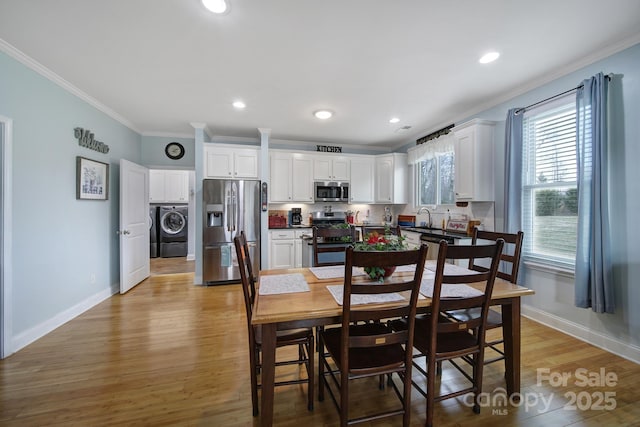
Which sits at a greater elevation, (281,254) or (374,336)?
(374,336)

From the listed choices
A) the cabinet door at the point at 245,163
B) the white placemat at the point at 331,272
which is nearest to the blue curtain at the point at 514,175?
the white placemat at the point at 331,272

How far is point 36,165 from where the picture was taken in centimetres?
252

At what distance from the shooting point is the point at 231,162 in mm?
4504

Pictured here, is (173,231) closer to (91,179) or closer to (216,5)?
(91,179)

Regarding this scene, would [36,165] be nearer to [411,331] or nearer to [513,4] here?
[411,331]

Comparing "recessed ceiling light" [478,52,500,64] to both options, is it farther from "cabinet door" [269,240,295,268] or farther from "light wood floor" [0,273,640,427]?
"cabinet door" [269,240,295,268]

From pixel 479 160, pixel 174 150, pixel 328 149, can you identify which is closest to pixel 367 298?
pixel 479 160

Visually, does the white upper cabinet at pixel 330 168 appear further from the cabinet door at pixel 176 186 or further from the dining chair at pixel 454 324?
the dining chair at pixel 454 324

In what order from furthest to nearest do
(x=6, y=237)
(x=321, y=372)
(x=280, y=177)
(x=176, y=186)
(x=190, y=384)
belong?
1. (x=176, y=186)
2. (x=280, y=177)
3. (x=6, y=237)
4. (x=190, y=384)
5. (x=321, y=372)

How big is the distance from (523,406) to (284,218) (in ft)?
13.9

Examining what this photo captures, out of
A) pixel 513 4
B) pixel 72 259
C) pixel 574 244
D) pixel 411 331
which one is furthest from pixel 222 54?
pixel 574 244

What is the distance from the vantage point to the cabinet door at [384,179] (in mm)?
5391

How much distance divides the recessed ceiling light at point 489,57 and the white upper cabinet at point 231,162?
340cm

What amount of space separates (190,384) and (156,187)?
5.88 metres
